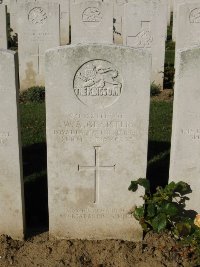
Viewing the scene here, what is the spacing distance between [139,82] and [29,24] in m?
6.39

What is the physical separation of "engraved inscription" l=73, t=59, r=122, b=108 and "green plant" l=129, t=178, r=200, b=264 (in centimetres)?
86

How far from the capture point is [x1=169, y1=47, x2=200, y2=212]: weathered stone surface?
13.8 ft

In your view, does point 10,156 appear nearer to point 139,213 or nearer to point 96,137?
point 96,137

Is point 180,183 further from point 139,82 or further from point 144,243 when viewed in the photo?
A: point 139,82

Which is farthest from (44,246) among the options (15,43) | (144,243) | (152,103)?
(15,43)

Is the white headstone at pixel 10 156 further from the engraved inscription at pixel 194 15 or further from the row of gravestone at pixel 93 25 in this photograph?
the engraved inscription at pixel 194 15

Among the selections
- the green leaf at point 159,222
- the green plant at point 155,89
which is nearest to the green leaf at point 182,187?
the green leaf at point 159,222

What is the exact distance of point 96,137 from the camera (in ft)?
14.7

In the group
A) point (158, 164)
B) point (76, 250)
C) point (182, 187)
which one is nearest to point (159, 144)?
point (158, 164)

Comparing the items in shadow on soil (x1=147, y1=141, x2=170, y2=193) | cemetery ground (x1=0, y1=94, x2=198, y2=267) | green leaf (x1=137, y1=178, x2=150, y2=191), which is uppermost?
green leaf (x1=137, y1=178, x2=150, y2=191)

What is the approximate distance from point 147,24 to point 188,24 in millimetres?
869

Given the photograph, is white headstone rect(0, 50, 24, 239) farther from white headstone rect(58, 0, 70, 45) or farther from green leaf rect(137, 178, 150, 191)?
white headstone rect(58, 0, 70, 45)

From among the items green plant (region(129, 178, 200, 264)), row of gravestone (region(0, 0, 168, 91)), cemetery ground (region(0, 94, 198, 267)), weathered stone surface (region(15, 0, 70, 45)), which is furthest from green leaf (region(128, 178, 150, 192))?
weathered stone surface (region(15, 0, 70, 45))

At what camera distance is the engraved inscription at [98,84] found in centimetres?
425
